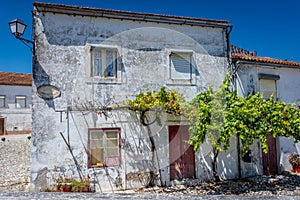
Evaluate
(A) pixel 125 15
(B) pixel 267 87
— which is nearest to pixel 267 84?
(B) pixel 267 87

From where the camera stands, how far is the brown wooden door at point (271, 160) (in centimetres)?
1053

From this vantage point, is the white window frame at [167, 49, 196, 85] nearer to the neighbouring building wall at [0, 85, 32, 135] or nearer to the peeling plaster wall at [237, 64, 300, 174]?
the peeling plaster wall at [237, 64, 300, 174]

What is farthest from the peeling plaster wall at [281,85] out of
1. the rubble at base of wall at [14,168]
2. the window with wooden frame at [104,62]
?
the rubble at base of wall at [14,168]

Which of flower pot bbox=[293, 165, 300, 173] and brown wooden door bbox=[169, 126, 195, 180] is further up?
brown wooden door bbox=[169, 126, 195, 180]

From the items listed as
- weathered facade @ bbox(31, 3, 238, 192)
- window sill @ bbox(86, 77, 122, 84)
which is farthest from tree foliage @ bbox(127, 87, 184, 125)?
window sill @ bbox(86, 77, 122, 84)

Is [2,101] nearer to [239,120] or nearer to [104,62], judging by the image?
[104,62]

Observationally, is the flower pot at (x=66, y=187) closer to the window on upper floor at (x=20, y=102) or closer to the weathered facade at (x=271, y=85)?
the weathered facade at (x=271, y=85)

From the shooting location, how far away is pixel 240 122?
7.48 meters

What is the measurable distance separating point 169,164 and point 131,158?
1.57m

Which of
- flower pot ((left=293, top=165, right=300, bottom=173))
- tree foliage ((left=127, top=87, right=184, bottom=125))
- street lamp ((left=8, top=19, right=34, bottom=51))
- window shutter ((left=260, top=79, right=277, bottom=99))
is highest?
street lamp ((left=8, top=19, right=34, bottom=51))

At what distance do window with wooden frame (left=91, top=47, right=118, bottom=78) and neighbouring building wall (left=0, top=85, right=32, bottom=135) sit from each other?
70.0ft

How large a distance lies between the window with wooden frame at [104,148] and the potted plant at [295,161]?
817 cm

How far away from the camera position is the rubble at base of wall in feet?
28.0

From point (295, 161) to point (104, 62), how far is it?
31.9 ft
